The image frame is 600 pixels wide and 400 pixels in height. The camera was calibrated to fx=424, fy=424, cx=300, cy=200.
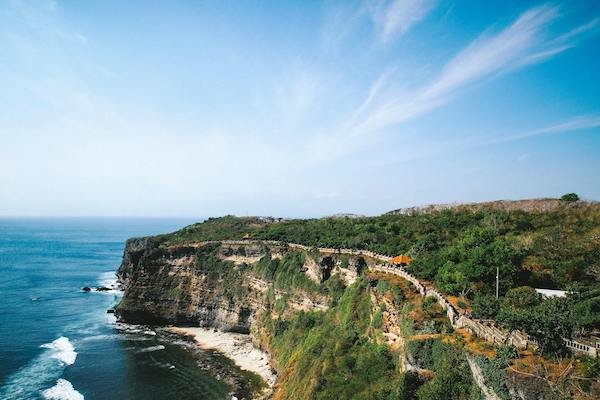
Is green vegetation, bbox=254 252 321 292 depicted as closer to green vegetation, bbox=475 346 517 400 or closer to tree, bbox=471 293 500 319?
tree, bbox=471 293 500 319

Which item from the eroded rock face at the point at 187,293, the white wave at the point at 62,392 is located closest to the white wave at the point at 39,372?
the white wave at the point at 62,392

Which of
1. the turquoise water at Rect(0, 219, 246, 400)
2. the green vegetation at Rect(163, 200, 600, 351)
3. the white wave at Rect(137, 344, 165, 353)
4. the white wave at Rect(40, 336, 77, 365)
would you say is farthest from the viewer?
the white wave at Rect(137, 344, 165, 353)

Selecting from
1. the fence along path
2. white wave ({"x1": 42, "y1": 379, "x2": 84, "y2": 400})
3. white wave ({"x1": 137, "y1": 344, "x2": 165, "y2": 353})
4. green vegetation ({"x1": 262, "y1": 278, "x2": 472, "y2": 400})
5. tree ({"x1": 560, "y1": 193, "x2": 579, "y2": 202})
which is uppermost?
tree ({"x1": 560, "y1": 193, "x2": 579, "y2": 202})

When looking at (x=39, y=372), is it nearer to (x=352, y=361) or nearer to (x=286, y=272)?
(x=286, y=272)

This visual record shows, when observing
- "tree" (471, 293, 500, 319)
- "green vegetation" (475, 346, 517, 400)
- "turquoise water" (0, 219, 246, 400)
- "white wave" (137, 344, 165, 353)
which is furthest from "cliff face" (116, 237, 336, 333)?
"green vegetation" (475, 346, 517, 400)

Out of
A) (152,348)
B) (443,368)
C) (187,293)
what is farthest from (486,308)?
(187,293)

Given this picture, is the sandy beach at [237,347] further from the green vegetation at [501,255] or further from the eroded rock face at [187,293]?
the green vegetation at [501,255]
